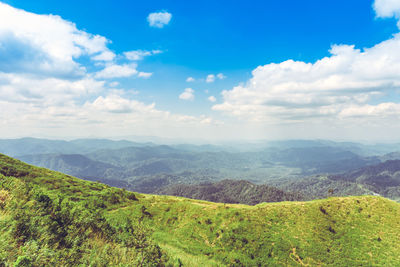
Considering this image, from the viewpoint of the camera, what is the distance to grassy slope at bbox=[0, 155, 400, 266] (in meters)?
29.0

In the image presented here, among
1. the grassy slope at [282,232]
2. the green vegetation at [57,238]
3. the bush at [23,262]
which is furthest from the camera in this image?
the grassy slope at [282,232]

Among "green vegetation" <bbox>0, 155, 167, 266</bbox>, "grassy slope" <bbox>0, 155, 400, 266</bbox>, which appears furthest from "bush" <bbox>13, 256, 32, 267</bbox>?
"grassy slope" <bbox>0, 155, 400, 266</bbox>

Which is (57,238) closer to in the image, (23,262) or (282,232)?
(23,262)

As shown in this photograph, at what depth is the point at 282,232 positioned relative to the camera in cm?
3362

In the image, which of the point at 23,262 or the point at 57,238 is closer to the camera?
the point at 23,262

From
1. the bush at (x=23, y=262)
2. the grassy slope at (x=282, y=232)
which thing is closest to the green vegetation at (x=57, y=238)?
the bush at (x=23, y=262)

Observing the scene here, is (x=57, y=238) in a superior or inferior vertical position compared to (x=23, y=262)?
inferior

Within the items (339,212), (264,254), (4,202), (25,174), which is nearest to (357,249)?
(339,212)

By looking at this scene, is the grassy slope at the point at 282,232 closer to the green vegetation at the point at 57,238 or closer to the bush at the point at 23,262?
the green vegetation at the point at 57,238

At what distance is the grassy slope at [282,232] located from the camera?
95.2 feet

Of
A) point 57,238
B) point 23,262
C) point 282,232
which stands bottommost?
point 282,232

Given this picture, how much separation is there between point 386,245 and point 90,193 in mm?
63668

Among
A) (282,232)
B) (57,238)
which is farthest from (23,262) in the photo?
(282,232)

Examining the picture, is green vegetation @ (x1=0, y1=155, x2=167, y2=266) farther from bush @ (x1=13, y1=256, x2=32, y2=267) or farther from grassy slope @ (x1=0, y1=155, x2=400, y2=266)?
grassy slope @ (x1=0, y1=155, x2=400, y2=266)
